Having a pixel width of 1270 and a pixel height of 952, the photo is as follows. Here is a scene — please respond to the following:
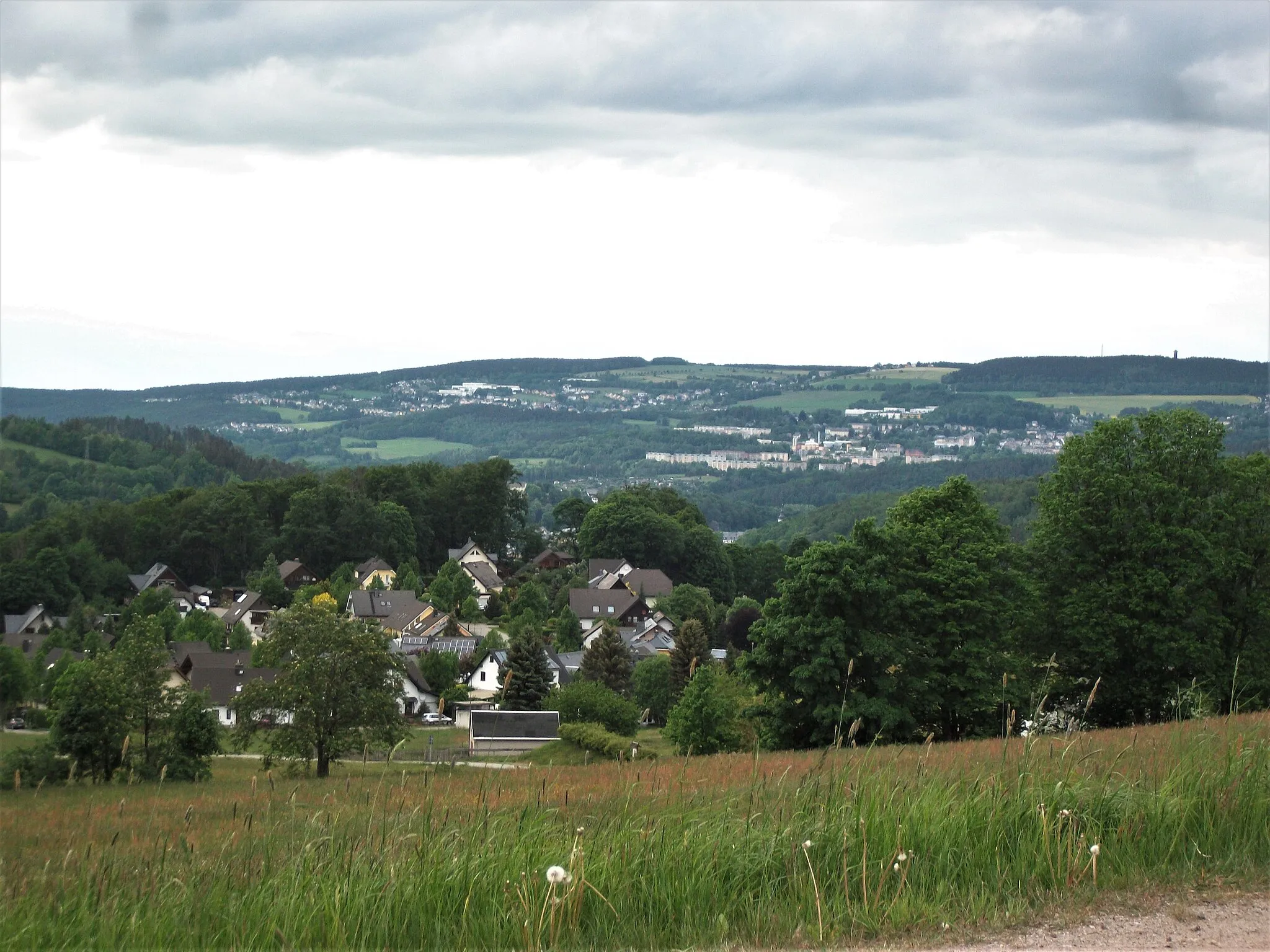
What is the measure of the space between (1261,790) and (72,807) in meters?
7.33

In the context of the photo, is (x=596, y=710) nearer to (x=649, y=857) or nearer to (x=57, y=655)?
(x=57, y=655)

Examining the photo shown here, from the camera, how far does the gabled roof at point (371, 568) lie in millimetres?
93938

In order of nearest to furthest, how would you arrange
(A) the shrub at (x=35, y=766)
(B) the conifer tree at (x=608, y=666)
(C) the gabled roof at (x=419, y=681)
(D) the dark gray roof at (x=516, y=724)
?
1. (A) the shrub at (x=35, y=766)
2. (D) the dark gray roof at (x=516, y=724)
3. (B) the conifer tree at (x=608, y=666)
4. (C) the gabled roof at (x=419, y=681)

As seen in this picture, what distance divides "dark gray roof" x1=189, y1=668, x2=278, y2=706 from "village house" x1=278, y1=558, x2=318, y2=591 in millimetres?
35796

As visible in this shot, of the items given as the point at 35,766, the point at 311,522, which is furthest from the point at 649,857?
the point at 311,522

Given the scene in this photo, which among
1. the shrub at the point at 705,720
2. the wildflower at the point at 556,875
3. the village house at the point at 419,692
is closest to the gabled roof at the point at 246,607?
the village house at the point at 419,692

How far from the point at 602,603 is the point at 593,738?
5693 centimetres

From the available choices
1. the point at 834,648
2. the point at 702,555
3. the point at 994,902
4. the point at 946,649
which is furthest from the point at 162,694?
the point at 702,555

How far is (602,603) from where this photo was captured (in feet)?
294

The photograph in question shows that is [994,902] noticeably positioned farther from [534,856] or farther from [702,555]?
[702,555]

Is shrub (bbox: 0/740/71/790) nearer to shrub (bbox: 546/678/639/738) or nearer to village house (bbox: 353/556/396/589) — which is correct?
shrub (bbox: 546/678/639/738)

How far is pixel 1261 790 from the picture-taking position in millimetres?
6969

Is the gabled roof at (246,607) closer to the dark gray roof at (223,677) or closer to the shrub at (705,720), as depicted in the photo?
the dark gray roof at (223,677)

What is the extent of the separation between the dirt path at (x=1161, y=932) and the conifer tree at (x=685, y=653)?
43.3 m
